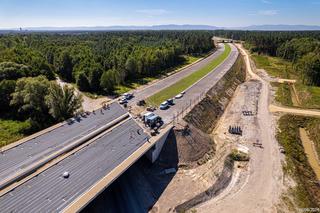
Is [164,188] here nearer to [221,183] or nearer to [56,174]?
[221,183]

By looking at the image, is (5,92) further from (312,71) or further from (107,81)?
(312,71)

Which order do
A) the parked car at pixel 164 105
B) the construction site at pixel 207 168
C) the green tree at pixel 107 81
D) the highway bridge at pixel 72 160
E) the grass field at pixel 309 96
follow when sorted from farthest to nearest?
the green tree at pixel 107 81, the grass field at pixel 309 96, the parked car at pixel 164 105, the construction site at pixel 207 168, the highway bridge at pixel 72 160

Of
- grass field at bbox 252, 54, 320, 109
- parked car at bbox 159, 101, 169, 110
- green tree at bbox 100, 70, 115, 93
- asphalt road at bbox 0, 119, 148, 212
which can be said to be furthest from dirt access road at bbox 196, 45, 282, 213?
green tree at bbox 100, 70, 115, 93

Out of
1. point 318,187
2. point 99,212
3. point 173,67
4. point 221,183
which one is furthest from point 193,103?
point 173,67

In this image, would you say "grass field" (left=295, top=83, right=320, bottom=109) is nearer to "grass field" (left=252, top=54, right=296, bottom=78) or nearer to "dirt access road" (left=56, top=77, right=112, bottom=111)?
"grass field" (left=252, top=54, right=296, bottom=78)

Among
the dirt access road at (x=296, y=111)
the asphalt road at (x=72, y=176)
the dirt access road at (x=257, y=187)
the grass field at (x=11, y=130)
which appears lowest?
the dirt access road at (x=257, y=187)

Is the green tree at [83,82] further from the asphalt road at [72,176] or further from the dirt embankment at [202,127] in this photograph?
the asphalt road at [72,176]

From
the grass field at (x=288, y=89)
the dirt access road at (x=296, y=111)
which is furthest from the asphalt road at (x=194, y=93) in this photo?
the grass field at (x=288, y=89)
